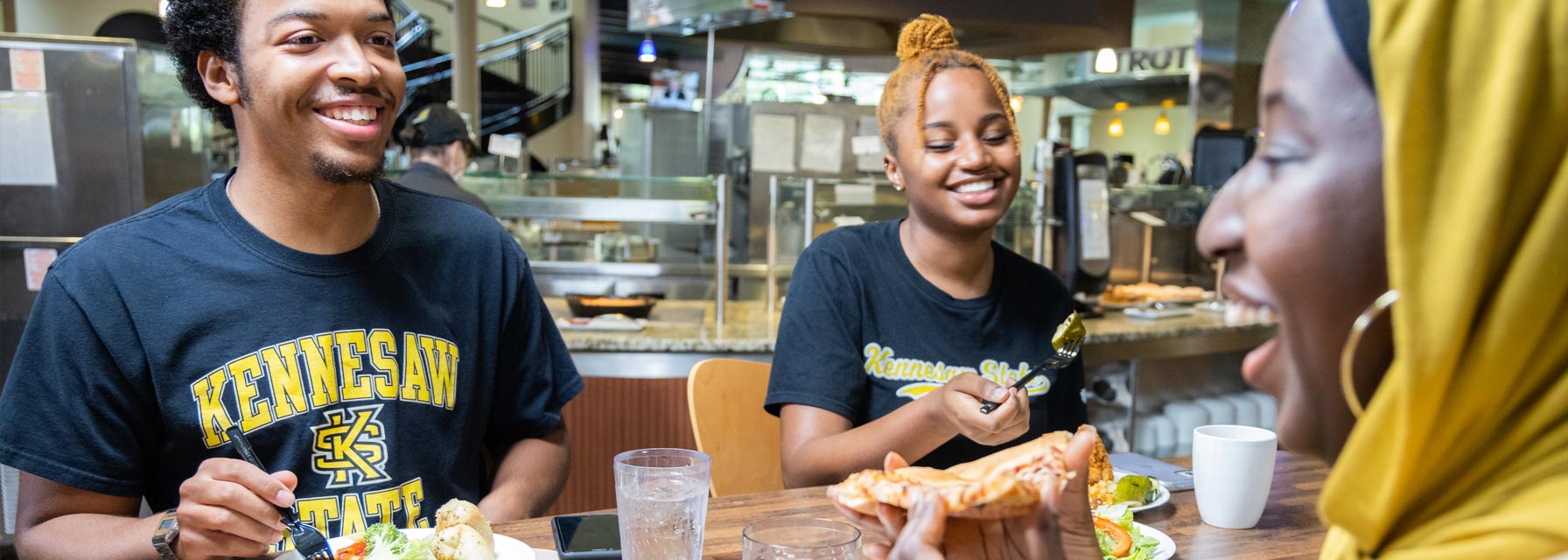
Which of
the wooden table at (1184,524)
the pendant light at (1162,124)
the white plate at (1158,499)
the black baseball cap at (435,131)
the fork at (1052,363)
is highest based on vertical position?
the pendant light at (1162,124)

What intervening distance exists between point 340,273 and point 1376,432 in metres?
1.50

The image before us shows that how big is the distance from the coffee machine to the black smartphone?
9.94 feet

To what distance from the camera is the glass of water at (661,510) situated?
110cm

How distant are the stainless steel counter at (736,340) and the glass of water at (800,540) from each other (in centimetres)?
210

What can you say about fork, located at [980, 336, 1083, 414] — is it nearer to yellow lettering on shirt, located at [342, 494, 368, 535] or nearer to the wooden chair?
the wooden chair

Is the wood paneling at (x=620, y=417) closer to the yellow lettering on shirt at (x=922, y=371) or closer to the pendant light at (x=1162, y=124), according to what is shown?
the yellow lettering on shirt at (x=922, y=371)

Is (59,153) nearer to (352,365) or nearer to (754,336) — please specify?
(754,336)

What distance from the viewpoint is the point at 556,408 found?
1.90m

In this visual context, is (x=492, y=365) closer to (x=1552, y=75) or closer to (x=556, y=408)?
(x=556, y=408)

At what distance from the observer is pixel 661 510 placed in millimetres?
1100

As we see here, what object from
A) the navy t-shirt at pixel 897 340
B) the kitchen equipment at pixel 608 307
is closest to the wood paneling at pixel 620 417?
the kitchen equipment at pixel 608 307

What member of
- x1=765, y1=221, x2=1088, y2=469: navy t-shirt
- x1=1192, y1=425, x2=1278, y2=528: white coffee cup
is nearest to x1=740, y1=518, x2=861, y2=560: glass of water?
x1=1192, y1=425, x2=1278, y2=528: white coffee cup

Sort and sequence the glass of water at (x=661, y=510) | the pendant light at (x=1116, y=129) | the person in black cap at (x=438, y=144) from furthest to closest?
the pendant light at (x=1116, y=129) → the person in black cap at (x=438, y=144) → the glass of water at (x=661, y=510)

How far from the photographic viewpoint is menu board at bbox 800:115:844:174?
20.0 feet
